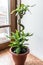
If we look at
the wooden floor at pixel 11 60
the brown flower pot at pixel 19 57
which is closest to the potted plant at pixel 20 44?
the brown flower pot at pixel 19 57

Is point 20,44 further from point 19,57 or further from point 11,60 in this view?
point 11,60

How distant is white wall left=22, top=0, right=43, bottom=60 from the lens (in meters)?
1.92

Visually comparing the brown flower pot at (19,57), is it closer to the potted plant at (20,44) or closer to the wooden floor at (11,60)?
the potted plant at (20,44)

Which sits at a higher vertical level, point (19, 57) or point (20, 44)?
point (20, 44)

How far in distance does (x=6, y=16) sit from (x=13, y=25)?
21 centimetres

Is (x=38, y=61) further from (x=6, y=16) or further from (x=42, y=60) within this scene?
(x=6, y=16)

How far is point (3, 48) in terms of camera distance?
239cm

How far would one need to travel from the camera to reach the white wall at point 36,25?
6.31 ft

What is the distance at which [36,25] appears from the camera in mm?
2008

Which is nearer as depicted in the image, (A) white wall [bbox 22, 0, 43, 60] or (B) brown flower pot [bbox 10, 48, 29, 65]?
(B) brown flower pot [bbox 10, 48, 29, 65]

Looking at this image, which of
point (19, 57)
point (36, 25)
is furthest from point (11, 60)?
point (36, 25)

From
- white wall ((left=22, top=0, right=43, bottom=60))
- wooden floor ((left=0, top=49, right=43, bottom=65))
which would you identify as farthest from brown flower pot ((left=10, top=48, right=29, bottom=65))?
white wall ((left=22, top=0, right=43, bottom=60))

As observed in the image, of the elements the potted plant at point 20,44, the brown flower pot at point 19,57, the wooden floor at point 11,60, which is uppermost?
the potted plant at point 20,44

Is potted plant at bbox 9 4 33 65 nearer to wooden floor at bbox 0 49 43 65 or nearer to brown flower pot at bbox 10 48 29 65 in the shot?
brown flower pot at bbox 10 48 29 65
